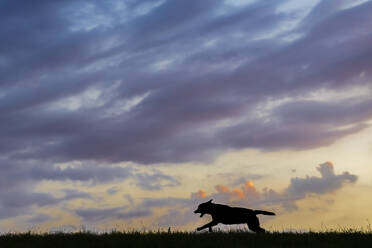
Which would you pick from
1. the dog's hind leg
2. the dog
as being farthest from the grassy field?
the dog

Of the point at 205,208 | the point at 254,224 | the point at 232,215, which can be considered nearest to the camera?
the point at 254,224

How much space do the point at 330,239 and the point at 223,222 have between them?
259 inches

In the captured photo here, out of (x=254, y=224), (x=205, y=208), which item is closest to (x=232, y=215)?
(x=254, y=224)

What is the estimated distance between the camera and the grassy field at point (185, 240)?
16281mm

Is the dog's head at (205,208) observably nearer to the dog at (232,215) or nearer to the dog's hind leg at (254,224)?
the dog at (232,215)

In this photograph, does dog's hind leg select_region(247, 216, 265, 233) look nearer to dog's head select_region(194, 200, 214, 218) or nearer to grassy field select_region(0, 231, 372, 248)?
dog's head select_region(194, 200, 214, 218)

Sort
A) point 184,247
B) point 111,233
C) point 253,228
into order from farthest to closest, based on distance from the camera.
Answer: point 253,228 → point 111,233 → point 184,247

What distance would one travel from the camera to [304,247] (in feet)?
53.4

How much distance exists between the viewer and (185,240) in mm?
16703

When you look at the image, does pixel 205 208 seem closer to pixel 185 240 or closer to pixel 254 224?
pixel 254 224

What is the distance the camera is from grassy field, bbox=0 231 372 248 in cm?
1628

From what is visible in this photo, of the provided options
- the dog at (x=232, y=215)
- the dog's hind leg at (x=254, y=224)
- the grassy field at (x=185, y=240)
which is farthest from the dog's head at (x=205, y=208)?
the grassy field at (x=185, y=240)

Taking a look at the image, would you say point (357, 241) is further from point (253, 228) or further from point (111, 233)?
Result: point (111, 233)

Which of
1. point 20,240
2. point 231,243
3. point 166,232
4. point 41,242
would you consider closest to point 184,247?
point 231,243
